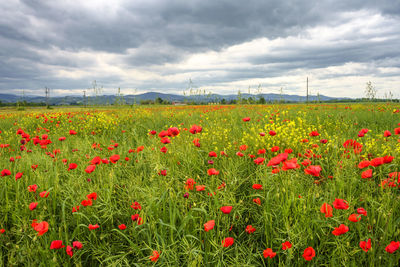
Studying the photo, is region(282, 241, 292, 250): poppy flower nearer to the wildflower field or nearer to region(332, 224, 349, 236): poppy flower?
the wildflower field

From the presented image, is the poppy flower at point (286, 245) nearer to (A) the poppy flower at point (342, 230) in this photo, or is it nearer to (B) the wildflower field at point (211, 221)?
(B) the wildflower field at point (211, 221)

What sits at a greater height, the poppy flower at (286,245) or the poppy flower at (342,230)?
the poppy flower at (342,230)

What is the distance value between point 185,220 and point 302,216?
876 mm

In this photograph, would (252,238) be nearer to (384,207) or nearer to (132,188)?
(384,207)

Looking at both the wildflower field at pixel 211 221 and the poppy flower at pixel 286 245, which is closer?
the poppy flower at pixel 286 245

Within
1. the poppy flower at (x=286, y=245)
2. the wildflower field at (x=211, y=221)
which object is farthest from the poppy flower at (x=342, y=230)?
the poppy flower at (x=286, y=245)

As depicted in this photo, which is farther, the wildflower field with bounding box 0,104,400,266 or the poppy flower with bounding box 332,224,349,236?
the wildflower field with bounding box 0,104,400,266

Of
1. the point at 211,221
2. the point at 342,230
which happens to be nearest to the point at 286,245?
the point at 342,230

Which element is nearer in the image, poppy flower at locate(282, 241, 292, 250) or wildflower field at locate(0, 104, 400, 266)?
poppy flower at locate(282, 241, 292, 250)

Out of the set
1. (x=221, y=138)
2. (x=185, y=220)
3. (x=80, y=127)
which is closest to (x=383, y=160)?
(x=185, y=220)

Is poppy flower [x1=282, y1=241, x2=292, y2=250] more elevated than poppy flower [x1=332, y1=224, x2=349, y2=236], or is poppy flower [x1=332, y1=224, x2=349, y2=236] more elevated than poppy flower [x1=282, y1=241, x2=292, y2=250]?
poppy flower [x1=332, y1=224, x2=349, y2=236]

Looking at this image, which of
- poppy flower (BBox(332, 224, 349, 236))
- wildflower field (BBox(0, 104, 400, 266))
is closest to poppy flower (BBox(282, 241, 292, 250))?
wildflower field (BBox(0, 104, 400, 266))

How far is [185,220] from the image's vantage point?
5.32 feet

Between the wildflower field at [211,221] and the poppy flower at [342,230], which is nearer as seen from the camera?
the poppy flower at [342,230]
